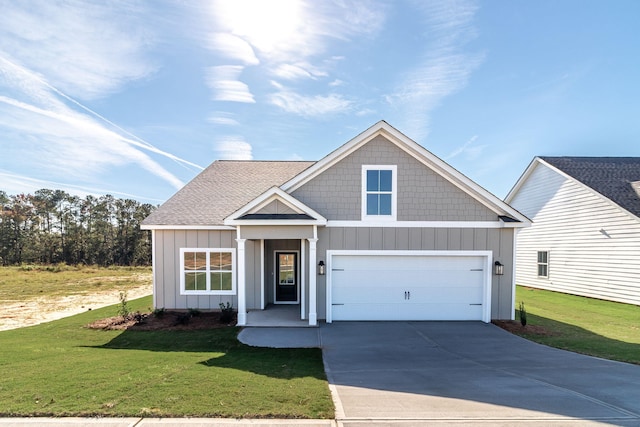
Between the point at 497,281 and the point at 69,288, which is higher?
the point at 497,281

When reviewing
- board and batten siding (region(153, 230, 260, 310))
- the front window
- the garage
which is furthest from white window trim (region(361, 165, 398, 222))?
board and batten siding (region(153, 230, 260, 310))

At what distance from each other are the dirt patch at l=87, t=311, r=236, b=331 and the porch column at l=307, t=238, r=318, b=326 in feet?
7.94

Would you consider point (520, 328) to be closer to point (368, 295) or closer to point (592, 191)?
point (368, 295)

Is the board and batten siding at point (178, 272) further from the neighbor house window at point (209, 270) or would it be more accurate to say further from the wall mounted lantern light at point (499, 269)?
the wall mounted lantern light at point (499, 269)

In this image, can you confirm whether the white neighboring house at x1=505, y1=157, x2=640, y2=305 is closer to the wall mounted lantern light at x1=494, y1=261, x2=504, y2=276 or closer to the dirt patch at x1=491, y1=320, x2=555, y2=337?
the dirt patch at x1=491, y1=320, x2=555, y2=337

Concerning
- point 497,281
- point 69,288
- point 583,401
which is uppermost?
point 497,281

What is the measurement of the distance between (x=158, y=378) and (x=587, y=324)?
1226cm

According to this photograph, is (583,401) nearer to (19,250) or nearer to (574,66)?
(574,66)

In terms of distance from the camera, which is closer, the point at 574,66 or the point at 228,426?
the point at 228,426

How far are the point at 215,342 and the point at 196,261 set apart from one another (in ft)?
12.9

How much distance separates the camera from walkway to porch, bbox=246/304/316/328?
29.9 feet

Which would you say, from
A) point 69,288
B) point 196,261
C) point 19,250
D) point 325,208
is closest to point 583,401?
point 325,208

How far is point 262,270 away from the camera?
10.7 metres

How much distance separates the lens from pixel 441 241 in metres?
9.79
